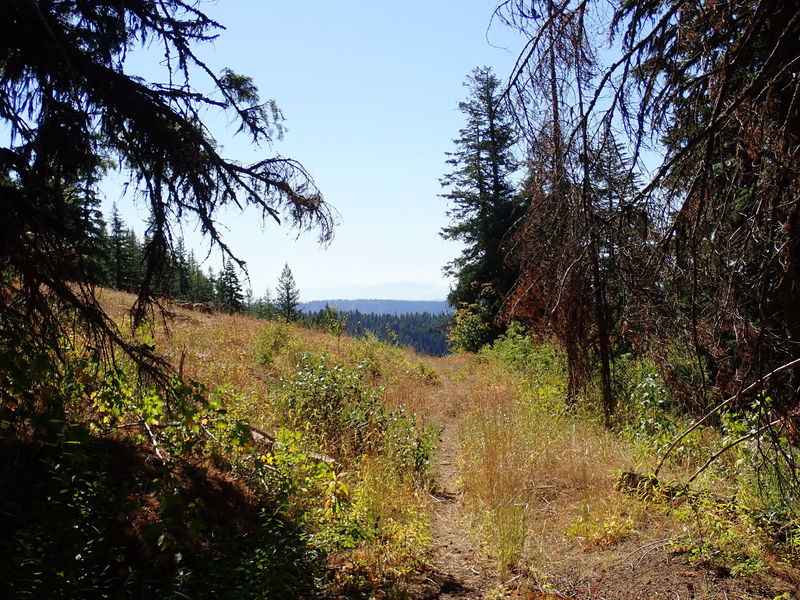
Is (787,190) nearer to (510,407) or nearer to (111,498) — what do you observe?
(111,498)

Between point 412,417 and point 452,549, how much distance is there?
237 centimetres

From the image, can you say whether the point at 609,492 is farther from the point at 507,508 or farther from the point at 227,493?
the point at 227,493

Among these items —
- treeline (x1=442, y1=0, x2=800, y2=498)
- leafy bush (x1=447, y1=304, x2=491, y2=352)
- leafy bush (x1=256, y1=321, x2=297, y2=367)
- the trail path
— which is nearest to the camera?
treeline (x1=442, y1=0, x2=800, y2=498)

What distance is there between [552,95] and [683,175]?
3.15 feet

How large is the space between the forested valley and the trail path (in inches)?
1.4

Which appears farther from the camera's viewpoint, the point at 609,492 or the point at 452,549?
the point at 609,492

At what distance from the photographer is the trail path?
4102mm

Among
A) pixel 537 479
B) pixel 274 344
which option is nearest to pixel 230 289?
pixel 537 479

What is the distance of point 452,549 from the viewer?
482 cm

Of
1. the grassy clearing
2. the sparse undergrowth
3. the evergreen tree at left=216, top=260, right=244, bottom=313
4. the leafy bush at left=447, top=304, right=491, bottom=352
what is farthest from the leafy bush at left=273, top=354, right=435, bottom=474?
the leafy bush at left=447, top=304, right=491, bottom=352

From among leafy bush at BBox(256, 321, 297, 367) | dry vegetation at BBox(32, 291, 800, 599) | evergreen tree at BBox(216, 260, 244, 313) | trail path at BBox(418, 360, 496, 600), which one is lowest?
trail path at BBox(418, 360, 496, 600)

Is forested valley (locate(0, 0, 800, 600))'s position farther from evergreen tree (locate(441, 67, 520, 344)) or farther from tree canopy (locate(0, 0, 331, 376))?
evergreen tree (locate(441, 67, 520, 344))

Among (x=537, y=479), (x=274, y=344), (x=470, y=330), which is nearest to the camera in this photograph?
(x=537, y=479)

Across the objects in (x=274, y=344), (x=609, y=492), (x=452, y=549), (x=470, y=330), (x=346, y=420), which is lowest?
(x=452, y=549)
